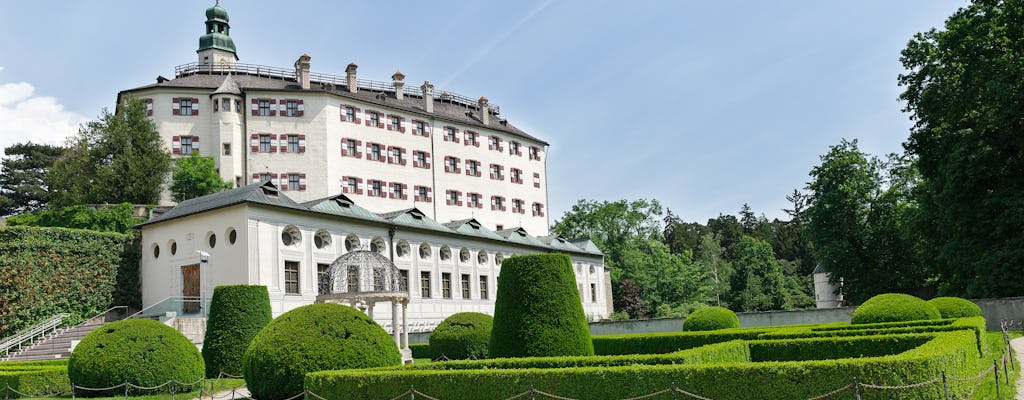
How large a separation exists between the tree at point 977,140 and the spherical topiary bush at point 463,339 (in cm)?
2010

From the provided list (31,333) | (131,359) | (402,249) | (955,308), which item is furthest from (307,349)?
(402,249)

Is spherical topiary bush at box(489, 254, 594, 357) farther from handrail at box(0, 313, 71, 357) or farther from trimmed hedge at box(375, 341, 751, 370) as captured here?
handrail at box(0, 313, 71, 357)

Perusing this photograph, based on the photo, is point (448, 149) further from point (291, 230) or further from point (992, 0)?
point (992, 0)

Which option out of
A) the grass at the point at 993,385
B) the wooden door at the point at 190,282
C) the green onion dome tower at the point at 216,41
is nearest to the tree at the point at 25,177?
the green onion dome tower at the point at 216,41

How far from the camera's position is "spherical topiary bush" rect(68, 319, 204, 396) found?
65.7 ft

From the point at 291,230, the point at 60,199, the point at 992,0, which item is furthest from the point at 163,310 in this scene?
the point at 992,0

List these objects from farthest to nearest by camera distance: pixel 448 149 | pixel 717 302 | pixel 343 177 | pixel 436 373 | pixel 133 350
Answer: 1. pixel 717 302
2. pixel 448 149
3. pixel 343 177
4. pixel 133 350
5. pixel 436 373

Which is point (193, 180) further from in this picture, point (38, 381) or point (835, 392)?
point (835, 392)

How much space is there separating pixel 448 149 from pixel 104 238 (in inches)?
1085

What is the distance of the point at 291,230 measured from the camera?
37.6 meters

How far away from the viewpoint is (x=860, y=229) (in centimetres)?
4928

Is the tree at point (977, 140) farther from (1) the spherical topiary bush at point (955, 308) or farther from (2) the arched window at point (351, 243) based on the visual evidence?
(2) the arched window at point (351, 243)

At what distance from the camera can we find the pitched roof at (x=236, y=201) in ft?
119

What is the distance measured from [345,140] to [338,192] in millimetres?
3808
